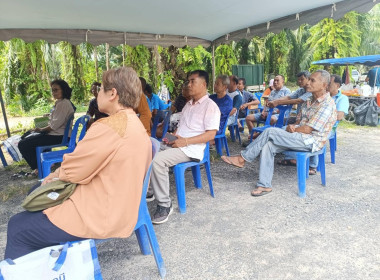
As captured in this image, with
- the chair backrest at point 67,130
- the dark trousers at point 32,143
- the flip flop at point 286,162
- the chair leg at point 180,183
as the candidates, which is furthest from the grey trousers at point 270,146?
the dark trousers at point 32,143

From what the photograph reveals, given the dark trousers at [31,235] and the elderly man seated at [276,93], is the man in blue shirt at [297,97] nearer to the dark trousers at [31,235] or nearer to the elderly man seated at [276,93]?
the elderly man seated at [276,93]

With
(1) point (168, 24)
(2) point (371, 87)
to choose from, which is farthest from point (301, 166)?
(2) point (371, 87)

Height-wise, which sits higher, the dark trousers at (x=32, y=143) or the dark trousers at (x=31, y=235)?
the dark trousers at (x=32, y=143)

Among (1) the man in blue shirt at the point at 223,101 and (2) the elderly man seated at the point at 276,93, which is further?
(2) the elderly man seated at the point at 276,93

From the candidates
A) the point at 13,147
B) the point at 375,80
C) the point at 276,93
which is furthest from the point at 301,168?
the point at 375,80

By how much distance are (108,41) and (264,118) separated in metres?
3.53

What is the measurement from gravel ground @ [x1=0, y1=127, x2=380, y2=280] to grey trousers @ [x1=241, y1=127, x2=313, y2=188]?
28 cm

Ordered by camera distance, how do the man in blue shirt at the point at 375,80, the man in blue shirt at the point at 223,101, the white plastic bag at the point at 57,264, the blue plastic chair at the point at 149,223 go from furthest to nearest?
the man in blue shirt at the point at 375,80, the man in blue shirt at the point at 223,101, the blue plastic chair at the point at 149,223, the white plastic bag at the point at 57,264

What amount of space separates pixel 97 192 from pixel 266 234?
1.55m

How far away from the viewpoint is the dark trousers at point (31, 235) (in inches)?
56.5

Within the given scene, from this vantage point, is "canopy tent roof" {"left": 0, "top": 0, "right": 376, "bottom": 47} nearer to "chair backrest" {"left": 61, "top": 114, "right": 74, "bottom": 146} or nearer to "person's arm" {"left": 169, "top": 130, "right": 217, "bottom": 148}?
"chair backrest" {"left": 61, "top": 114, "right": 74, "bottom": 146}

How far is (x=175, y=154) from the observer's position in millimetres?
2672

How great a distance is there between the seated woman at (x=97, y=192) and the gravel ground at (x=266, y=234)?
633 mm

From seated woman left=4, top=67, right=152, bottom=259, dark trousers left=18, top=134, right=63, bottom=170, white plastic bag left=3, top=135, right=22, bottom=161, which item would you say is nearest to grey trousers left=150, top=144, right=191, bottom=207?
seated woman left=4, top=67, right=152, bottom=259
